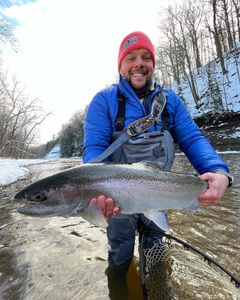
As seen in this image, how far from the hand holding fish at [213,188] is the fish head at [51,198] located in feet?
3.31

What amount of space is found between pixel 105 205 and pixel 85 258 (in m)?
2.53

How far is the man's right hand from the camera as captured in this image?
228 centimetres

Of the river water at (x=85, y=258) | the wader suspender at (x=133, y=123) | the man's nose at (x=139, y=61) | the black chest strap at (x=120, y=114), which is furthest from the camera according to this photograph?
the river water at (x=85, y=258)

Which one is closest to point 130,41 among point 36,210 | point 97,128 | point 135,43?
point 135,43

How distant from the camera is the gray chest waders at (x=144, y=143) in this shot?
294 centimetres

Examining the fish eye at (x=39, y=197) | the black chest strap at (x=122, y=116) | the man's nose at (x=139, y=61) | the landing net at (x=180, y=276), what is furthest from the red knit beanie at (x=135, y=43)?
the landing net at (x=180, y=276)

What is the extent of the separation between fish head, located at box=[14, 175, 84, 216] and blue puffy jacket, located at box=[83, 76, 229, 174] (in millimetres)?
632

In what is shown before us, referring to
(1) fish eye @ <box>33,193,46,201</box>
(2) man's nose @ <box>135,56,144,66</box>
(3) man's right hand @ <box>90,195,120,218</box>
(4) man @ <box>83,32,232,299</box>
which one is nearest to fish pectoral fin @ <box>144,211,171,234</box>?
(3) man's right hand @ <box>90,195,120,218</box>

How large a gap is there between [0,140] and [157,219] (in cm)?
3622

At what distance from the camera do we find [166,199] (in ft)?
7.82

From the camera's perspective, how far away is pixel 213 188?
8.25 feet

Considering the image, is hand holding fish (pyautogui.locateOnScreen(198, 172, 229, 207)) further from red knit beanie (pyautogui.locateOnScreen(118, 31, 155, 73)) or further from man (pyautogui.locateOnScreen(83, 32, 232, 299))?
red knit beanie (pyautogui.locateOnScreen(118, 31, 155, 73))

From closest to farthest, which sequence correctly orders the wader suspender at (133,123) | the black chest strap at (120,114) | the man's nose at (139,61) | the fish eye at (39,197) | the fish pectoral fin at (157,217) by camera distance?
1. the fish eye at (39,197)
2. the fish pectoral fin at (157,217)
3. the wader suspender at (133,123)
4. the black chest strap at (120,114)
5. the man's nose at (139,61)

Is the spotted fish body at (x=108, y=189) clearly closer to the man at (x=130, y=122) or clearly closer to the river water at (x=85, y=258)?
the man at (x=130, y=122)
